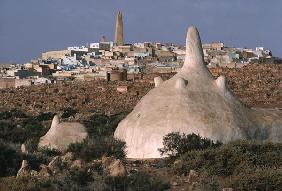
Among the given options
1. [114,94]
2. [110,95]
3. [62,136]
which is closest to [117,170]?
[62,136]

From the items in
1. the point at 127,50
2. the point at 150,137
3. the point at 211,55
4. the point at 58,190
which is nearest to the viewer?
the point at 58,190

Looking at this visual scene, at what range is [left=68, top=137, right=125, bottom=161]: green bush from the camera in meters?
18.1

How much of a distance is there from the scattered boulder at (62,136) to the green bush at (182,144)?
5.09 m

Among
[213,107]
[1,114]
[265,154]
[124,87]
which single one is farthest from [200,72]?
[124,87]

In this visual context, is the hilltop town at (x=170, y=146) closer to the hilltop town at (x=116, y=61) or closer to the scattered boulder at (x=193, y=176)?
the scattered boulder at (x=193, y=176)

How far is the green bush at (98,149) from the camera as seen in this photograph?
59.4 ft

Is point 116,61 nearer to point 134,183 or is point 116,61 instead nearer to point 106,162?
point 106,162

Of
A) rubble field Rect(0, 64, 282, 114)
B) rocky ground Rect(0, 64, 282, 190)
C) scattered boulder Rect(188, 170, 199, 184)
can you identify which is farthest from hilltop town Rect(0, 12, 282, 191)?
rubble field Rect(0, 64, 282, 114)

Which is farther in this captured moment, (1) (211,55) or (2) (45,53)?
(2) (45,53)

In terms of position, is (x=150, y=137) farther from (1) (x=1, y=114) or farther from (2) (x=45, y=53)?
(2) (x=45, y=53)

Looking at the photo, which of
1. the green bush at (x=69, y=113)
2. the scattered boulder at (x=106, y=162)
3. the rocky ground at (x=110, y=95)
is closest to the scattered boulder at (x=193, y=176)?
the scattered boulder at (x=106, y=162)

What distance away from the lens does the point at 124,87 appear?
5559 cm

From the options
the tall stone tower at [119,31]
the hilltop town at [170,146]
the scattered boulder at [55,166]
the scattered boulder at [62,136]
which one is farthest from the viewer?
the tall stone tower at [119,31]

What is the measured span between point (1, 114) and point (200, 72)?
24935 mm
